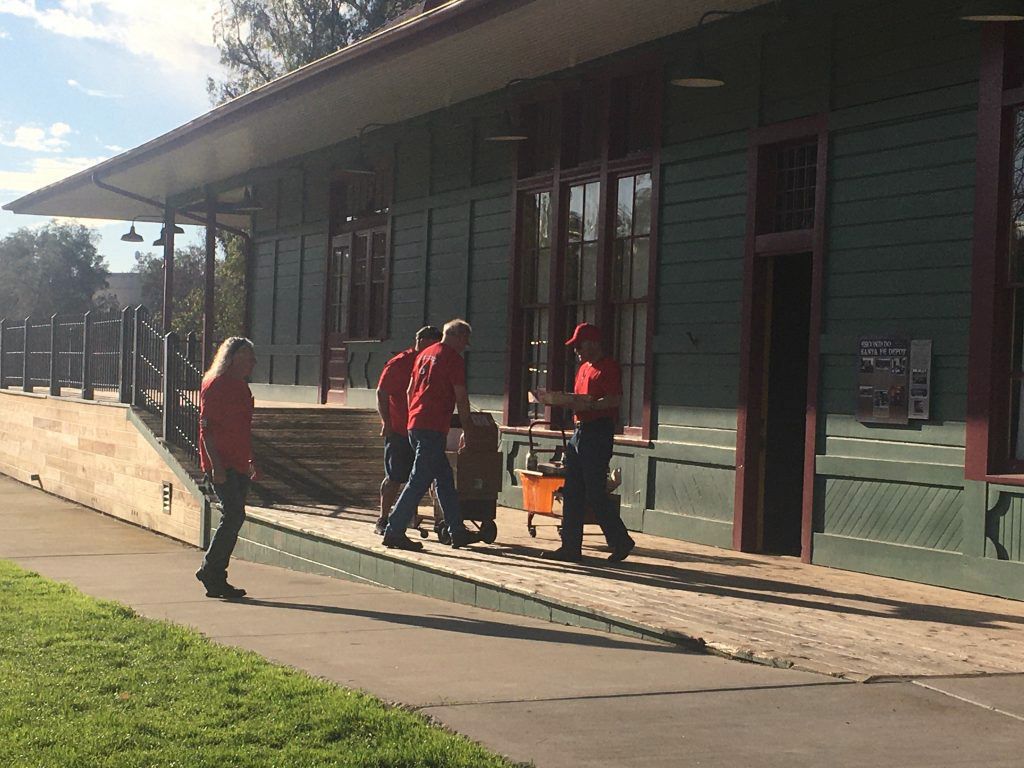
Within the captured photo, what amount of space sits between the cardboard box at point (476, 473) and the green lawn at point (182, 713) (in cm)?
396

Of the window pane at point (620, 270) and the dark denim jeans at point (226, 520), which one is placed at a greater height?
the window pane at point (620, 270)

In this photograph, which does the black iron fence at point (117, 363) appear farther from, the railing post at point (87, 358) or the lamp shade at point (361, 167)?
the lamp shade at point (361, 167)

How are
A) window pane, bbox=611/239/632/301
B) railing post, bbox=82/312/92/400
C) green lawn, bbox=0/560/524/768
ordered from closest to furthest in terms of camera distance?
green lawn, bbox=0/560/524/768, window pane, bbox=611/239/632/301, railing post, bbox=82/312/92/400

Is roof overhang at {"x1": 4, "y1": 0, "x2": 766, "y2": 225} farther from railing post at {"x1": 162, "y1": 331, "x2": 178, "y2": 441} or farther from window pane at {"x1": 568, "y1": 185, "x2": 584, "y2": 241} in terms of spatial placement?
railing post at {"x1": 162, "y1": 331, "x2": 178, "y2": 441}

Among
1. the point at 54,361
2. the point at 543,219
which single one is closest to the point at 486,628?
the point at 543,219

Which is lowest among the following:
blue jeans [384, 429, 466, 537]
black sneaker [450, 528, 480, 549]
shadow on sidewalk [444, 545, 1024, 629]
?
shadow on sidewalk [444, 545, 1024, 629]

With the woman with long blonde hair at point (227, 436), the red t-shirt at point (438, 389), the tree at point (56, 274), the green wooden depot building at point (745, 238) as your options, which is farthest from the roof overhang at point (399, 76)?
the tree at point (56, 274)

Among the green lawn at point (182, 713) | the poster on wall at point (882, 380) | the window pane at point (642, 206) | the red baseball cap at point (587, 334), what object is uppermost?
the window pane at point (642, 206)

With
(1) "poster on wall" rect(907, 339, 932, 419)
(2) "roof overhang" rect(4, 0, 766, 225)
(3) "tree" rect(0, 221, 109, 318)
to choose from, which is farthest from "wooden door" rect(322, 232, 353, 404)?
(3) "tree" rect(0, 221, 109, 318)

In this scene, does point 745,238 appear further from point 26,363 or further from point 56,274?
point 56,274

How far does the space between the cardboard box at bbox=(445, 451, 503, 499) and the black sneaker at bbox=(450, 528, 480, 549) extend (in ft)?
1.24

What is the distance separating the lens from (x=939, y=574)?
9.84m

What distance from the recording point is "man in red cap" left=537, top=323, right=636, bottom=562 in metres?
10.4

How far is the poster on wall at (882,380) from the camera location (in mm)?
10172
